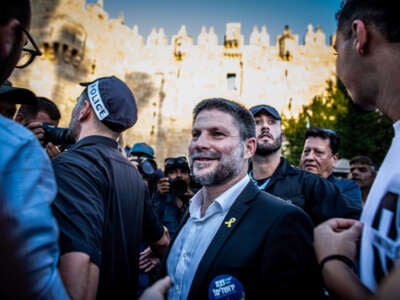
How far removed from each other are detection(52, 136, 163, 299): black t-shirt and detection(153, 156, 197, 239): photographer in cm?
204

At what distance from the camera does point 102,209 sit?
1564 millimetres

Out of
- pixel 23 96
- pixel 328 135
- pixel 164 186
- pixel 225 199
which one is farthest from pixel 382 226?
pixel 164 186

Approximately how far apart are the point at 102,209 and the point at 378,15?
4.62 ft

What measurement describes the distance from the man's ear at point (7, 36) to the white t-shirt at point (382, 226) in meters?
1.03

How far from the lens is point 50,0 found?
19.4 m

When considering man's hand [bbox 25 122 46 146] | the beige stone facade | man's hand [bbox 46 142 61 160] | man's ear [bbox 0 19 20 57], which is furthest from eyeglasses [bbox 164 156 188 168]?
the beige stone facade

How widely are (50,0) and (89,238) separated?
73.2 feet

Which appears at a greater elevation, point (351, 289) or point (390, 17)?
point (390, 17)

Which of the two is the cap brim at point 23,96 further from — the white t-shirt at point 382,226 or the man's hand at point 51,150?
the white t-shirt at point 382,226

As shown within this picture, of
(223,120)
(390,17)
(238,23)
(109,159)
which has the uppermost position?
(238,23)

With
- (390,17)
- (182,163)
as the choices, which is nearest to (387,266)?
(390,17)

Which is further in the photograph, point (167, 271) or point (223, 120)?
point (223, 120)

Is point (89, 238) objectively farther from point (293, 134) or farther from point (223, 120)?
point (293, 134)

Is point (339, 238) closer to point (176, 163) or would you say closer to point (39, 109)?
point (39, 109)
